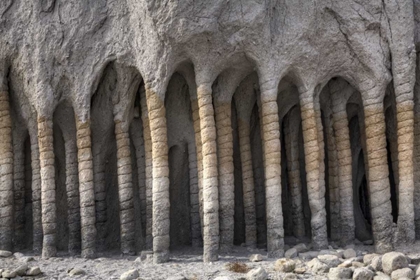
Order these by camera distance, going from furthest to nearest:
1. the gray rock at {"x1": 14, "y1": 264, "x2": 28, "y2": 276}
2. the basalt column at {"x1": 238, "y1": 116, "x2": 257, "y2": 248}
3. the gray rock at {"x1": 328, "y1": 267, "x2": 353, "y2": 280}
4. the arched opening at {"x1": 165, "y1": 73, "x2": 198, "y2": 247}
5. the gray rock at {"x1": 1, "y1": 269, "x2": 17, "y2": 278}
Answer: the arched opening at {"x1": 165, "y1": 73, "x2": 198, "y2": 247}, the basalt column at {"x1": 238, "y1": 116, "x2": 257, "y2": 248}, the gray rock at {"x1": 14, "y1": 264, "x2": 28, "y2": 276}, the gray rock at {"x1": 1, "y1": 269, "x2": 17, "y2": 278}, the gray rock at {"x1": 328, "y1": 267, "x2": 353, "y2": 280}

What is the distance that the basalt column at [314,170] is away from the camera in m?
12.3

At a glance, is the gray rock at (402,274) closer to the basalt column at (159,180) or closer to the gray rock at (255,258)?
the gray rock at (255,258)

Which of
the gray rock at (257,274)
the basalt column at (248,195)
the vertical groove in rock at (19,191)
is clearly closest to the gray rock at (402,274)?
the gray rock at (257,274)

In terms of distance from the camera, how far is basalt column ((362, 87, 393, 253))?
12078mm

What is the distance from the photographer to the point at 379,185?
12.2 meters

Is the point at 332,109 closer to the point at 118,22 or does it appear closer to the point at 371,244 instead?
the point at 371,244

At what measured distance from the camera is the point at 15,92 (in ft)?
45.4

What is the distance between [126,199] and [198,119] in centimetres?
292

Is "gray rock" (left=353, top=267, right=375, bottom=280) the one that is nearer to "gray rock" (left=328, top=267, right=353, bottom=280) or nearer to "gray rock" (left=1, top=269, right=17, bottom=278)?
"gray rock" (left=328, top=267, right=353, bottom=280)

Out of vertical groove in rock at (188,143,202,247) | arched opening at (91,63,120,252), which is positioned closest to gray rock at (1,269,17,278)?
arched opening at (91,63,120,252)

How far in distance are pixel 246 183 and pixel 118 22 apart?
569 centimetres

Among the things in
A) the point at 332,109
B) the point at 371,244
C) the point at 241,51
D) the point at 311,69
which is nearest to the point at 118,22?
the point at 241,51

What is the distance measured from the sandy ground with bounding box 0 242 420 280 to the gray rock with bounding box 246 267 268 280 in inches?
6.7

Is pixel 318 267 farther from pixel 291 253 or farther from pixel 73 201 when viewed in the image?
pixel 73 201
